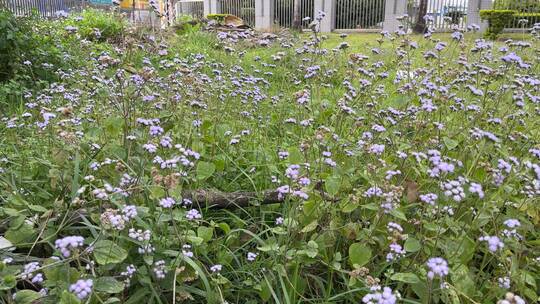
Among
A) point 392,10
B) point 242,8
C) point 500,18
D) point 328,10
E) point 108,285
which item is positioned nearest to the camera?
point 108,285

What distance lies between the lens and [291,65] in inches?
258

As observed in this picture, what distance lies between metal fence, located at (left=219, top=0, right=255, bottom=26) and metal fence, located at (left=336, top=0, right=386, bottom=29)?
5.73m

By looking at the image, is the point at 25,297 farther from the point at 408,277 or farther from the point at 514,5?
the point at 514,5

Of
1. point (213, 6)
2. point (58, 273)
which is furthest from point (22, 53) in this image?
point (213, 6)

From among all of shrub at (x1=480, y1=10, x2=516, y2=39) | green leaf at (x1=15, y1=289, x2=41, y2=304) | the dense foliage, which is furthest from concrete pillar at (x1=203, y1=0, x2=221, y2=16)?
green leaf at (x1=15, y1=289, x2=41, y2=304)

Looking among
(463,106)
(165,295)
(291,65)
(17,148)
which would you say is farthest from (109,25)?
(165,295)

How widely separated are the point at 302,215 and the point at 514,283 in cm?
82

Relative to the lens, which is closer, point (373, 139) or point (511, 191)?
point (511, 191)

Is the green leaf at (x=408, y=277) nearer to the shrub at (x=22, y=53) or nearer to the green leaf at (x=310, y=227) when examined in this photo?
the green leaf at (x=310, y=227)

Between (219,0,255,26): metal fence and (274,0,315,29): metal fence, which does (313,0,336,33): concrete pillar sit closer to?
(274,0,315,29): metal fence

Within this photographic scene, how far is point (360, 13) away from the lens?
26406mm

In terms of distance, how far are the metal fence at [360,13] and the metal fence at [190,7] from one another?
33.2 ft

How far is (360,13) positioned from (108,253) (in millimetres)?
26630

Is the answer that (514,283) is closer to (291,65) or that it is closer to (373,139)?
(373,139)
